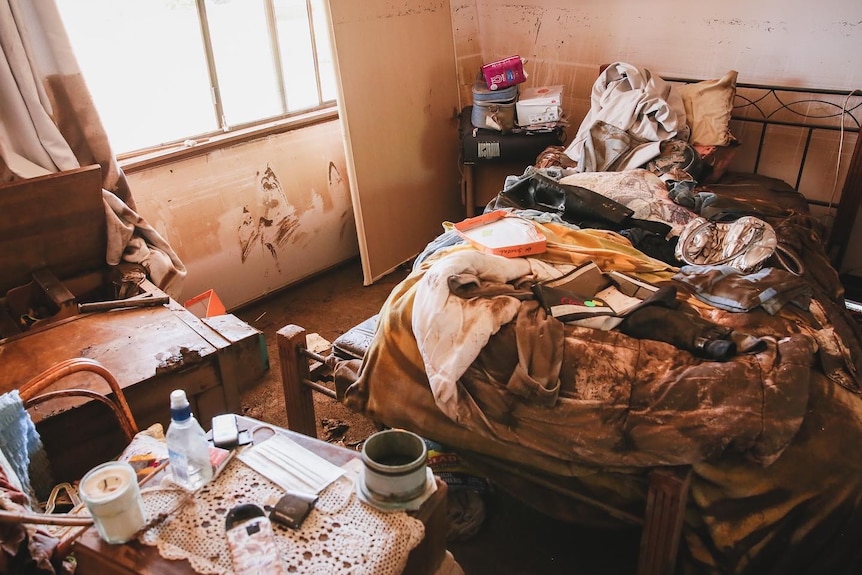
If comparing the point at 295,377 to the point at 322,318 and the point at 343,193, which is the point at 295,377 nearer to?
the point at 322,318

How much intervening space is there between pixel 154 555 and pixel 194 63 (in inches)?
92.6

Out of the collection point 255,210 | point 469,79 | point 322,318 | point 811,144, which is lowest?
point 322,318

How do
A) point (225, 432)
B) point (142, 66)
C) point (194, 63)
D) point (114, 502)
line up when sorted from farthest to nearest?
point (194, 63) → point (142, 66) → point (225, 432) → point (114, 502)

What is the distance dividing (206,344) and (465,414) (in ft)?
2.94

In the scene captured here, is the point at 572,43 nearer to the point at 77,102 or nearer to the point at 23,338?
the point at 77,102

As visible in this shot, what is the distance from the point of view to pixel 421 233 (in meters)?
3.72

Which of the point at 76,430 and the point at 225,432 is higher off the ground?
the point at 225,432

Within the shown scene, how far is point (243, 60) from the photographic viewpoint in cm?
301

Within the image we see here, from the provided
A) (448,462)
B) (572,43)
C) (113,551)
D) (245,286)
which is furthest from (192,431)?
(572,43)

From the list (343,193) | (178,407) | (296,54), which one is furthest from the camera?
(343,193)

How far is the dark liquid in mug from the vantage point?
1.19 metres

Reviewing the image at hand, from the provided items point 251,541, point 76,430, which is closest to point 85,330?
point 76,430

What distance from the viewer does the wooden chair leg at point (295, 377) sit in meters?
1.92

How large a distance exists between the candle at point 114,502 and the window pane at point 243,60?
2240mm
